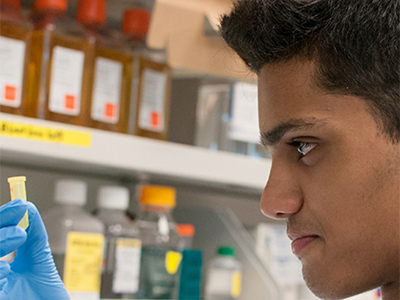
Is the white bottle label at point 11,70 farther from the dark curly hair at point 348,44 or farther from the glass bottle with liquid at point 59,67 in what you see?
the dark curly hair at point 348,44

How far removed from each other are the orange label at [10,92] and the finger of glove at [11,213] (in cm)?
48

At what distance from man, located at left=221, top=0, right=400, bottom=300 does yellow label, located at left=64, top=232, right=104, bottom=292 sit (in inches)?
23.1

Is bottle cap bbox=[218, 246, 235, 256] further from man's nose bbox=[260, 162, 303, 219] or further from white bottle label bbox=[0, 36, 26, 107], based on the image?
man's nose bbox=[260, 162, 303, 219]

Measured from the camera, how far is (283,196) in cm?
103

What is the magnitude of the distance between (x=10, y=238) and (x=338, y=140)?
1.62 ft

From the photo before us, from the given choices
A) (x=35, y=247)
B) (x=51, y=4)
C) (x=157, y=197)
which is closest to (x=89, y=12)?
(x=51, y=4)

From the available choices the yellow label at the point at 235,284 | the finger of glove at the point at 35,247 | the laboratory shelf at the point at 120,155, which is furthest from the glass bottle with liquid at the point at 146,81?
the finger of glove at the point at 35,247

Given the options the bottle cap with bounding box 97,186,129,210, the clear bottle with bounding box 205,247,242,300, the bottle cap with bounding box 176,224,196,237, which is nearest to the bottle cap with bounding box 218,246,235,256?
the clear bottle with bounding box 205,247,242,300

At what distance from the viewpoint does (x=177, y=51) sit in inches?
66.3

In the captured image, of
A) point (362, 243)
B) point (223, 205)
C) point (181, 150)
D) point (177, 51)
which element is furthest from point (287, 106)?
point (223, 205)

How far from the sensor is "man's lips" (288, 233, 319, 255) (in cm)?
104

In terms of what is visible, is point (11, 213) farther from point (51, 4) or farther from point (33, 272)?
point (51, 4)

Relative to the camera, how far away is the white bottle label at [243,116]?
191cm

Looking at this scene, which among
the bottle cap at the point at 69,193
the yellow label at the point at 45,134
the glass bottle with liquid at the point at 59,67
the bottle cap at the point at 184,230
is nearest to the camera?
the yellow label at the point at 45,134
